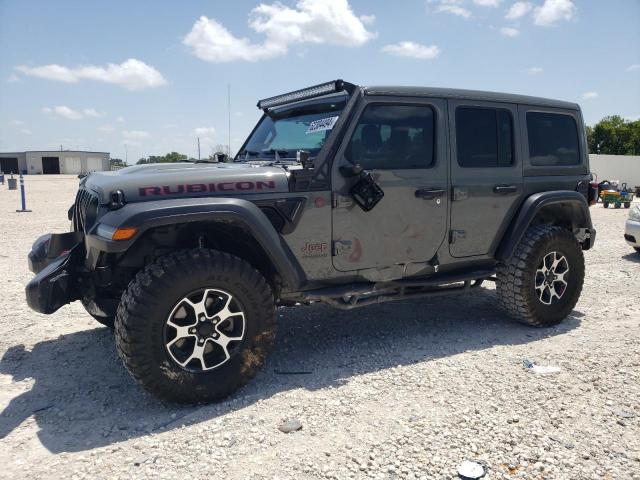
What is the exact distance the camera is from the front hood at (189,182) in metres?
3.06

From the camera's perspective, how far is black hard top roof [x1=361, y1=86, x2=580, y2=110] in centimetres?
378

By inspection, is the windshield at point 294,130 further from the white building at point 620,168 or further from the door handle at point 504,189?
the white building at point 620,168

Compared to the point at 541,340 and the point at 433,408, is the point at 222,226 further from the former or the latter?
the point at 541,340

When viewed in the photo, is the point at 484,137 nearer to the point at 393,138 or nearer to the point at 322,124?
the point at 393,138

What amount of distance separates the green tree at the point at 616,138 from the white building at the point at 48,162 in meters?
60.1

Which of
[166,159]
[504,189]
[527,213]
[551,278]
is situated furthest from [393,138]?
[166,159]

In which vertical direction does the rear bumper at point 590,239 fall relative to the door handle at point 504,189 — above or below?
below

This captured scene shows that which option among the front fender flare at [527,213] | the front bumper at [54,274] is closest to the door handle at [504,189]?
the front fender flare at [527,213]

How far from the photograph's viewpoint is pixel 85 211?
3436 millimetres

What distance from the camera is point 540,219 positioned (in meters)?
4.80

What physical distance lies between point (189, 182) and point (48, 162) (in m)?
77.5

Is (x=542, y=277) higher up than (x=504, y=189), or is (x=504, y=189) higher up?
(x=504, y=189)

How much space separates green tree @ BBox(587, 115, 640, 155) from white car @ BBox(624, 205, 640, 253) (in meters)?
45.0

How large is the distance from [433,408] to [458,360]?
84cm
